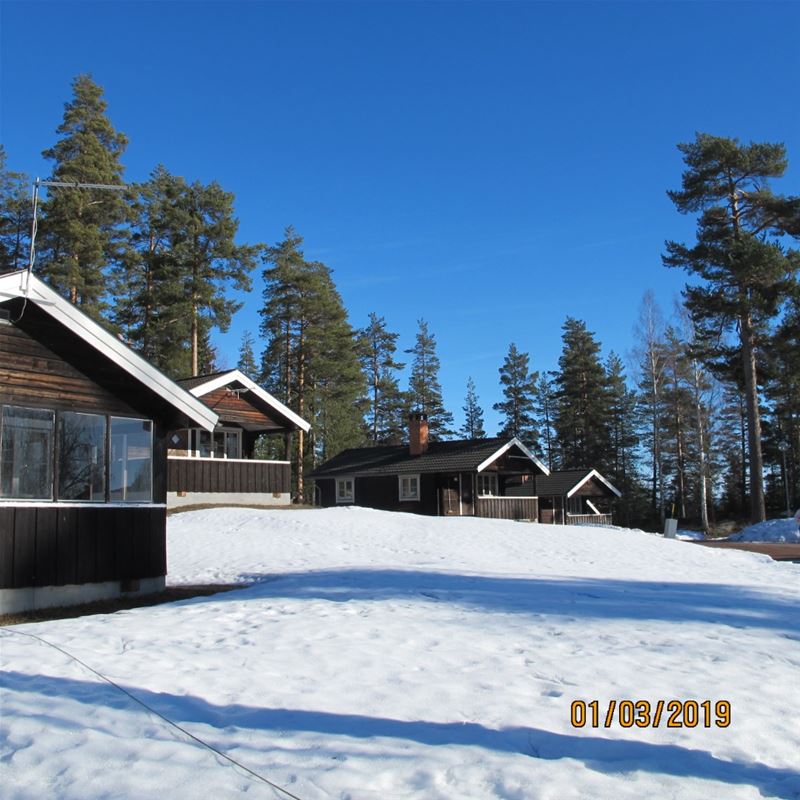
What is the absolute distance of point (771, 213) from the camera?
113ft

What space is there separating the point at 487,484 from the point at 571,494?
10619mm

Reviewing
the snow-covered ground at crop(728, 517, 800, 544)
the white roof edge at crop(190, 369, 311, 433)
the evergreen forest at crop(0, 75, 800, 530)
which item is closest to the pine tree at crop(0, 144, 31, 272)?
the evergreen forest at crop(0, 75, 800, 530)

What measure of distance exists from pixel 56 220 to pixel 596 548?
2950 cm

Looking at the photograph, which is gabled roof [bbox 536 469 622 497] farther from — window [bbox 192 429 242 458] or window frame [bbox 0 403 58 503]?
window frame [bbox 0 403 58 503]

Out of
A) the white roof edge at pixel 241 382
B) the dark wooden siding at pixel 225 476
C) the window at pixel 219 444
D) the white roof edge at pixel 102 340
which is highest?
the white roof edge at pixel 241 382

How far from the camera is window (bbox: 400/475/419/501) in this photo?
37.2 meters

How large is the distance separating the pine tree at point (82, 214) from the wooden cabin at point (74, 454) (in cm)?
2416

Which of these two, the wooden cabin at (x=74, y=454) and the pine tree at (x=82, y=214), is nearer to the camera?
the wooden cabin at (x=74, y=454)

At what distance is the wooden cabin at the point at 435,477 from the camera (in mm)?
36062

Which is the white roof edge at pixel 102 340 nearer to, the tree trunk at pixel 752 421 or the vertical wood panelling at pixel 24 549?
the vertical wood panelling at pixel 24 549

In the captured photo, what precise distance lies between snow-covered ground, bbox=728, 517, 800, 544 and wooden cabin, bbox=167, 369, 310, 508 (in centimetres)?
1781

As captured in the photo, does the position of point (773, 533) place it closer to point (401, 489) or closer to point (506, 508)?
point (506, 508)

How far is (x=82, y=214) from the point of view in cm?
3653

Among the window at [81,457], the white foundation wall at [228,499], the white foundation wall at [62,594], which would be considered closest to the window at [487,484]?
the white foundation wall at [228,499]
